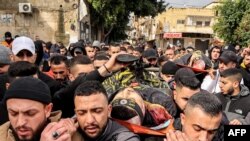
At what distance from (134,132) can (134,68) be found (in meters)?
1.09

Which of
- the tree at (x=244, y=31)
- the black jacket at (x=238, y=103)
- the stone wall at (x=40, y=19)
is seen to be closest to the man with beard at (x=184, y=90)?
the black jacket at (x=238, y=103)

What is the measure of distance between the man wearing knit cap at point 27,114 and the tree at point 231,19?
2018 centimetres

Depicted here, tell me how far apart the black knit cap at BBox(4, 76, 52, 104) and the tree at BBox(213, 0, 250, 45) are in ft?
66.1

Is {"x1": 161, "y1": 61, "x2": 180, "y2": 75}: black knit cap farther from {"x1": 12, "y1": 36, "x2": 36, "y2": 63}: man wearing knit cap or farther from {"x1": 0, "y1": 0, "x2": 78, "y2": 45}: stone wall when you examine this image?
{"x1": 0, "y1": 0, "x2": 78, "y2": 45}: stone wall

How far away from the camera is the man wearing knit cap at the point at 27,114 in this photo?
7.36 ft

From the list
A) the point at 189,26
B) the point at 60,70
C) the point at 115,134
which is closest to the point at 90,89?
the point at 115,134

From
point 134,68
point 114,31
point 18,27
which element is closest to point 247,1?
point 114,31

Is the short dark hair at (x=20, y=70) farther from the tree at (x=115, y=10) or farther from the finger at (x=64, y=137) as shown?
the tree at (x=115, y=10)

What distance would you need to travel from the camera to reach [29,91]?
7.50 ft

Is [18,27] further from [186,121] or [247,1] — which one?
[186,121]

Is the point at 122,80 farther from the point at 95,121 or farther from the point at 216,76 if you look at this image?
the point at 216,76

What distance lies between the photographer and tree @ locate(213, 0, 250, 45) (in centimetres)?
2170

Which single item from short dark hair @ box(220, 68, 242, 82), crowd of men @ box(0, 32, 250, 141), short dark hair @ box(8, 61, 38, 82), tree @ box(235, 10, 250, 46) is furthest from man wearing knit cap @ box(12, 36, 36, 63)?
tree @ box(235, 10, 250, 46)

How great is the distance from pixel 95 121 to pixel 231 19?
833 inches
